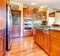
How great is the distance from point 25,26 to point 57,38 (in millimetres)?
5739

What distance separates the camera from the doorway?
828 cm

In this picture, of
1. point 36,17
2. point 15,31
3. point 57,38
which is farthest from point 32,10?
point 57,38

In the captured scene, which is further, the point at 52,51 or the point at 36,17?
the point at 36,17

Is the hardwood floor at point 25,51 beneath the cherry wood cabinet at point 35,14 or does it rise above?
→ beneath

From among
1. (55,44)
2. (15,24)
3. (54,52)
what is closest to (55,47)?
(55,44)

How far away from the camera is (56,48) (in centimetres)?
338

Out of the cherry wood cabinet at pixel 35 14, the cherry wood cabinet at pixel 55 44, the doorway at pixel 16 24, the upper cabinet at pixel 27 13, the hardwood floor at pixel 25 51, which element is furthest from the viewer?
the cherry wood cabinet at pixel 35 14

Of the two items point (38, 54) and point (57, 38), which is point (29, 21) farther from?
point (57, 38)

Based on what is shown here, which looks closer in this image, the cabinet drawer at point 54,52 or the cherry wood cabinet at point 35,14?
the cabinet drawer at point 54,52

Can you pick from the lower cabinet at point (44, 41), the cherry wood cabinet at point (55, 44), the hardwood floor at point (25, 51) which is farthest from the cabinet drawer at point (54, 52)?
the hardwood floor at point (25, 51)

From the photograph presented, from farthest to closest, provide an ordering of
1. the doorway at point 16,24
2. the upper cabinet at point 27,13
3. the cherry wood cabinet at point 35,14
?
the cherry wood cabinet at point 35,14, the upper cabinet at point 27,13, the doorway at point 16,24

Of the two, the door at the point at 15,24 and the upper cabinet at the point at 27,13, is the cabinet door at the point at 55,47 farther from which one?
the upper cabinet at the point at 27,13

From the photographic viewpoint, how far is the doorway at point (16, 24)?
828 cm

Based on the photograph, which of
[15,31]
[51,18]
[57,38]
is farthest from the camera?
[51,18]
